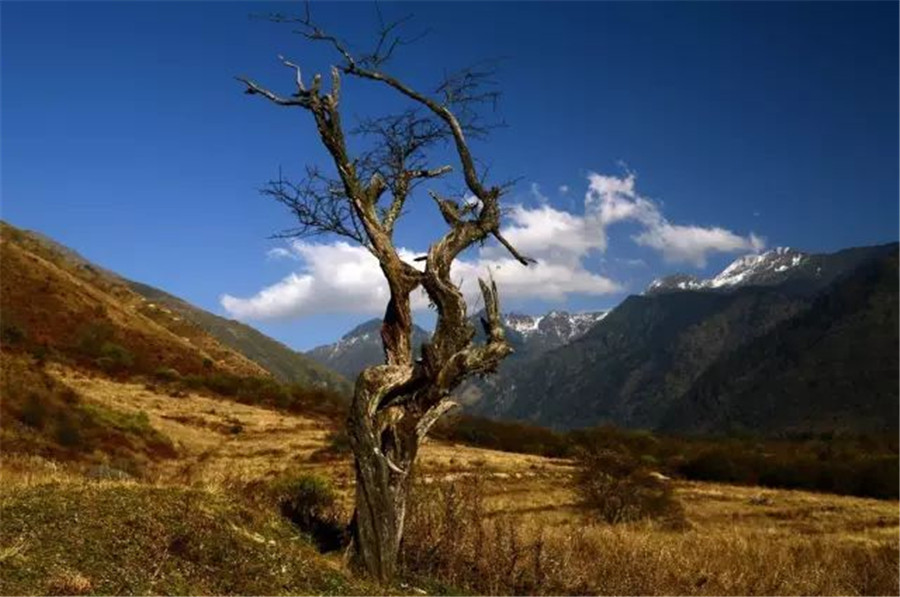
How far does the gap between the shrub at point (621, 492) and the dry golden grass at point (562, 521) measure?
2.75 feet

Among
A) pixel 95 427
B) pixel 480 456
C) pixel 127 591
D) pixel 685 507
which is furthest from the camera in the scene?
pixel 480 456

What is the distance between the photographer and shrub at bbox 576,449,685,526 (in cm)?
A: 3362

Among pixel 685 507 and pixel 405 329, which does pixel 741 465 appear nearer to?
pixel 685 507

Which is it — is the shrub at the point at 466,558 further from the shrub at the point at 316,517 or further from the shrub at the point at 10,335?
the shrub at the point at 10,335

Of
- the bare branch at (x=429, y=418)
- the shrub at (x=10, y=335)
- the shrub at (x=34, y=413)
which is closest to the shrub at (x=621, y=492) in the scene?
the shrub at (x=34, y=413)

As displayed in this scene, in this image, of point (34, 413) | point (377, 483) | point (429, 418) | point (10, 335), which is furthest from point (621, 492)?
point (10, 335)

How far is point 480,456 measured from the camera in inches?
1813

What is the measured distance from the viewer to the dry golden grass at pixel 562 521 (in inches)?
522

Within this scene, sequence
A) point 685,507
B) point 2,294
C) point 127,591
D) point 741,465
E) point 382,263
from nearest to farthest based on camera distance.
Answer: point 127,591 → point 382,263 → point 685,507 → point 741,465 → point 2,294

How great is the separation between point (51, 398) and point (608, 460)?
24.4m

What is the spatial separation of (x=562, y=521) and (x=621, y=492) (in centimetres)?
576

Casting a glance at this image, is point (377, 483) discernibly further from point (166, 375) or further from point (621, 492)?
point (166, 375)

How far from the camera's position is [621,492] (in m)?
34.9

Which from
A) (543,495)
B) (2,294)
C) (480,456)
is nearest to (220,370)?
(2,294)
